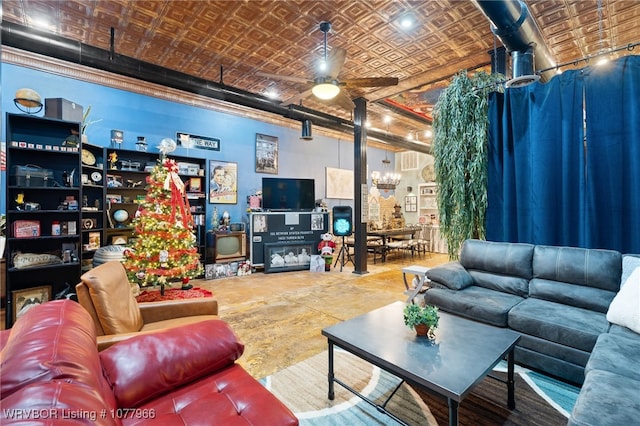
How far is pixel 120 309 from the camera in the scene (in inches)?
71.2

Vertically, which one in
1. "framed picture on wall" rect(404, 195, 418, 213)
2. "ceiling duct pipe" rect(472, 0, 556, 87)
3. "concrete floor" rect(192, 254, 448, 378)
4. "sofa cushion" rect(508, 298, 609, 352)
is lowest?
"concrete floor" rect(192, 254, 448, 378)

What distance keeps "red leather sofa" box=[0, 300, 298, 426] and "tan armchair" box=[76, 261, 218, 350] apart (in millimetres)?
344

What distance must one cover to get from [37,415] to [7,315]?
146 inches

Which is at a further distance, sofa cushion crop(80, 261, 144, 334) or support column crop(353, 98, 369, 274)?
support column crop(353, 98, 369, 274)

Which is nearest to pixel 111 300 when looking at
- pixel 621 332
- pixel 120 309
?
pixel 120 309

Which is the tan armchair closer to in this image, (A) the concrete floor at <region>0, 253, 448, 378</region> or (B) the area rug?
(A) the concrete floor at <region>0, 253, 448, 378</region>

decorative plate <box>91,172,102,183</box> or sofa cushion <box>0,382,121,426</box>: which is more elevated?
decorative plate <box>91,172,102,183</box>

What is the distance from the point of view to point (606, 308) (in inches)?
92.8

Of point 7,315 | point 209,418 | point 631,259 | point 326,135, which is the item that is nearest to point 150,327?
point 209,418

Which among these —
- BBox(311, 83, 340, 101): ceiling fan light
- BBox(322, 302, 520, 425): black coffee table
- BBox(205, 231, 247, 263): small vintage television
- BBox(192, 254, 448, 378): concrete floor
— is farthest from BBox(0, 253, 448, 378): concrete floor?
BBox(311, 83, 340, 101): ceiling fan light

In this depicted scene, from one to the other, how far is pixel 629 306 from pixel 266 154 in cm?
609

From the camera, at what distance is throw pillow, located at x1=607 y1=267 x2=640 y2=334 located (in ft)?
6.48

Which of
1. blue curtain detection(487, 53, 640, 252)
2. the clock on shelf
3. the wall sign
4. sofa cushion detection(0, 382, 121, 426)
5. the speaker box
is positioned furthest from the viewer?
the speaker box

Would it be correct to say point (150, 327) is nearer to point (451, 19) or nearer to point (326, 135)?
point (451, 19)
